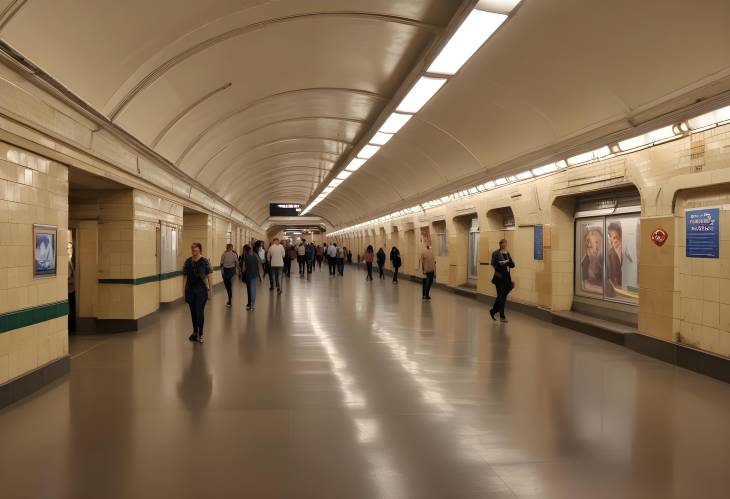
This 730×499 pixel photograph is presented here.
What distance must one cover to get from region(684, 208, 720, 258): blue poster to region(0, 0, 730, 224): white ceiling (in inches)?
57.7

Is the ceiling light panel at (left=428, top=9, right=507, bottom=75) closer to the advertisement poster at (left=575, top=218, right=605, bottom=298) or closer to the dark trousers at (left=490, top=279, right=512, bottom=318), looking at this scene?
the dark trousers at (left=490, top=279, right=512, bottom=318)

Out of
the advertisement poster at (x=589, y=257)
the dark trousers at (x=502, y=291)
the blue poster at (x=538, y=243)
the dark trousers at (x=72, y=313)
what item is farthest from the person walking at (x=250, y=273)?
the advertisement poster at (x=589, y=257)

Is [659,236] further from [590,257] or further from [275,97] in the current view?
[275,97]

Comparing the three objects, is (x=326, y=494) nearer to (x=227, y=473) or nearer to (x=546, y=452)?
(x=227, y=473)

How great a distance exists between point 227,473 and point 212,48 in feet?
18.7

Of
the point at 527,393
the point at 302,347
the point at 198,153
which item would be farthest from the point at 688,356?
the point at 198,153

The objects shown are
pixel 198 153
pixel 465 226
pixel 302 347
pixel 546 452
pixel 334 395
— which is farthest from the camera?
pixel 465 226

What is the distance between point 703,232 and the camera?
22.2 ft

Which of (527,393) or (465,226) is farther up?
(465,226)

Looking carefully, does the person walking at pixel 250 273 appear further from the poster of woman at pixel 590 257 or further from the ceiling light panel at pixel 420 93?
the poster of woman at pixel 590 257

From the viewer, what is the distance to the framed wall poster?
589cm

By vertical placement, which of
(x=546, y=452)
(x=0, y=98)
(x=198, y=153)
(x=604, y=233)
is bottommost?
(x=546, y=452)

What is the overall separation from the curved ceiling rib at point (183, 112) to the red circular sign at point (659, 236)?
706 cm

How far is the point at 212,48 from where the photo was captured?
7.14 metres
